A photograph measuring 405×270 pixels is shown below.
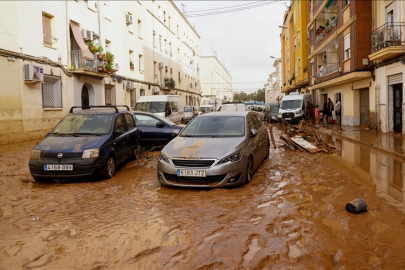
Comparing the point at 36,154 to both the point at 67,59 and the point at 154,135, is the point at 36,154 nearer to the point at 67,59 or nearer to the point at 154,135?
the point at 154,135

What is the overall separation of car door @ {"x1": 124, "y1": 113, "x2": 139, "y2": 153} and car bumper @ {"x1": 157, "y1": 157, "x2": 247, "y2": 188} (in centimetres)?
311

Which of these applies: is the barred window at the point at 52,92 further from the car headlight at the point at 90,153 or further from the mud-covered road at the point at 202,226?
the car headlight at the point at 90,153

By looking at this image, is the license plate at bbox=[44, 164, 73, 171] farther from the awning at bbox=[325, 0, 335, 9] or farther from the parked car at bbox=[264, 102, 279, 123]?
the parked car at bbox=[264, 102, 279, 123]

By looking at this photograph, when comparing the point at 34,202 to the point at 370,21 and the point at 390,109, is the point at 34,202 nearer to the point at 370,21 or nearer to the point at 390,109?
the point at 390,109

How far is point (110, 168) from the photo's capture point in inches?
311

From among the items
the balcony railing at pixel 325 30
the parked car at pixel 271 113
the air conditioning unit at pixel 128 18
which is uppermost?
the air conditioning unit at pixel 128 18

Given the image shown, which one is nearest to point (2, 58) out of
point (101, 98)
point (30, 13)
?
A: point (30, 13)

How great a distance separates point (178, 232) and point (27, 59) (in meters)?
15.1

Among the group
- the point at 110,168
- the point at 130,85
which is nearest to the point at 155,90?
the point at 130,85

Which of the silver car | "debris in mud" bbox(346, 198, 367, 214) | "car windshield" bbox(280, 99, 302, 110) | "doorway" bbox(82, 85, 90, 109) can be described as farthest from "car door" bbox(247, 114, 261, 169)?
"car windshield" bbox(280, 99, 302, 110)

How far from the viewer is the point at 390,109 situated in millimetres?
17375

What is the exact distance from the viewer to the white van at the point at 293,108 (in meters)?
27.4

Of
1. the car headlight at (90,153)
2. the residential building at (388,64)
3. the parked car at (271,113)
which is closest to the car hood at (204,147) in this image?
the car headlight at (90,153)

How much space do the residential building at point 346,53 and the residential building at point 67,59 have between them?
15.4 metres
